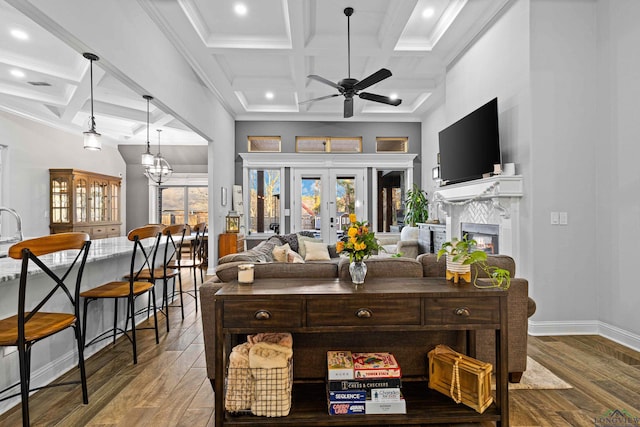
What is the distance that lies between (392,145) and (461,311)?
6.68 meters

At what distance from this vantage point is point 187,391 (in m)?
2.34

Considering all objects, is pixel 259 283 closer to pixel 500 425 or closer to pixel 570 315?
pixel 500 425

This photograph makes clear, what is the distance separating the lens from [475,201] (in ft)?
14.0

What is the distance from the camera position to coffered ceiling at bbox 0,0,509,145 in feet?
12.4

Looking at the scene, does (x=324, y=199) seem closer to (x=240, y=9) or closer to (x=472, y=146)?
(x=472, y=146)

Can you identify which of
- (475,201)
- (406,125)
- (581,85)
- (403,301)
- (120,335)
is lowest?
(120,335)

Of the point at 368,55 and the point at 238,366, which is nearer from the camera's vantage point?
the point at 238,366

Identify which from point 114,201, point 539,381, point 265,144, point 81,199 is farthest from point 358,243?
point 114,201

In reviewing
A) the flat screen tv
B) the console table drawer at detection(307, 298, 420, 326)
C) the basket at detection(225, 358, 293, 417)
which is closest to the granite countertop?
the basket at detection(225, 358, 293, 417)

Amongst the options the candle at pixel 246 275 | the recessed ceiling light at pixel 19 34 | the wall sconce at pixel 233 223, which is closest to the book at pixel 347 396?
the candle at pixel 246 275

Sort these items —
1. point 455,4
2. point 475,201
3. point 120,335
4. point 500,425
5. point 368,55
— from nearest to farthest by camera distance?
point 500,425
point 120,335
point 455,4
point 475,201
point 368,55

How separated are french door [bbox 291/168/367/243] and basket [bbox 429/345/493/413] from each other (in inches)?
226

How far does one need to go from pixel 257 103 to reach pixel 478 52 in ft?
14.5

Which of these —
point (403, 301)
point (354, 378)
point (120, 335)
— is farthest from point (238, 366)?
→ point (120, 335)
